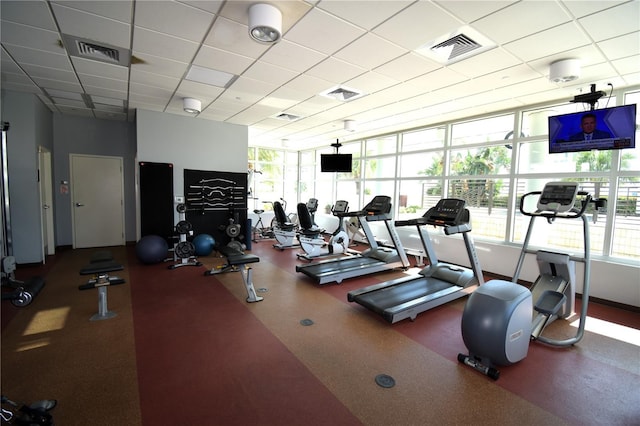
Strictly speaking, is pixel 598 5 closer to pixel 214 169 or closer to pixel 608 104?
pixel 608 104

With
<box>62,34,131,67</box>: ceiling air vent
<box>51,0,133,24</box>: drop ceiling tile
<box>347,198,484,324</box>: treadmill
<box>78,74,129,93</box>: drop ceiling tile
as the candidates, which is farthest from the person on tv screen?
<box>78,74,129,93</box>: drop ceiling tile

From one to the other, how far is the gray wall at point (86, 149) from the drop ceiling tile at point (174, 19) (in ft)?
17.7

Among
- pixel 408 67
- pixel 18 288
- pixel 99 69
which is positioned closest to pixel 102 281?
pixel 18 288

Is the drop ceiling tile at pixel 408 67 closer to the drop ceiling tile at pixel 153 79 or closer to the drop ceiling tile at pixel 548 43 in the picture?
the drop ceiling tile at pixel 548 43

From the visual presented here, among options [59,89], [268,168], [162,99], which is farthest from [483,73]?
[268,168]

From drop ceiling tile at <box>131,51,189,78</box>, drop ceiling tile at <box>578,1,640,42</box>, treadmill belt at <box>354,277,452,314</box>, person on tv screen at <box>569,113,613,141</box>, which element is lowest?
treadmill belt at <box>354,277,452,314</box>

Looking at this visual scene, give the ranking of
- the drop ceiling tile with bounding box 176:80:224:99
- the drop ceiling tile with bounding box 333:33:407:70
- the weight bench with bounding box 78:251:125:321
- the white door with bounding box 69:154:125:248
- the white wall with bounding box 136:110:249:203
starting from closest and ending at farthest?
the drop ceiling tile with bounding box 333:33:407:70 → the weight bench with bounding box 78:251:125:321 → the drop ceiling tile with bounding box 176:80:224:99 → the white wall with bounding box 136:110:249:203 → the white door with bounding box 69:154:125:248

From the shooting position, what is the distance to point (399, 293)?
4.06 metres

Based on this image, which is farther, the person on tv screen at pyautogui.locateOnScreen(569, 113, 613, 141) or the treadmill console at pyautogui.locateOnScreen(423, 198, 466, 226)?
the treadmill console at pyautogui.locateOnScreen(423, 198, 466, 226)

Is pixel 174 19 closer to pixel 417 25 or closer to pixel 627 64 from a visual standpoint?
pixel 417 25

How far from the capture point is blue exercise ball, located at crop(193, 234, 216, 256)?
21.2 feet

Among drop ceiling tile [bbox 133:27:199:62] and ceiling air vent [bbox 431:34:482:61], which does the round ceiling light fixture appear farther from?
ceiling air vent [bbox 431:34:482:61]

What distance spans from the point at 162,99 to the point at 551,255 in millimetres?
6547

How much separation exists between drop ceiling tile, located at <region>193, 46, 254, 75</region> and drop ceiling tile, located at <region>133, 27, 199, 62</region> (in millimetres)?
105
